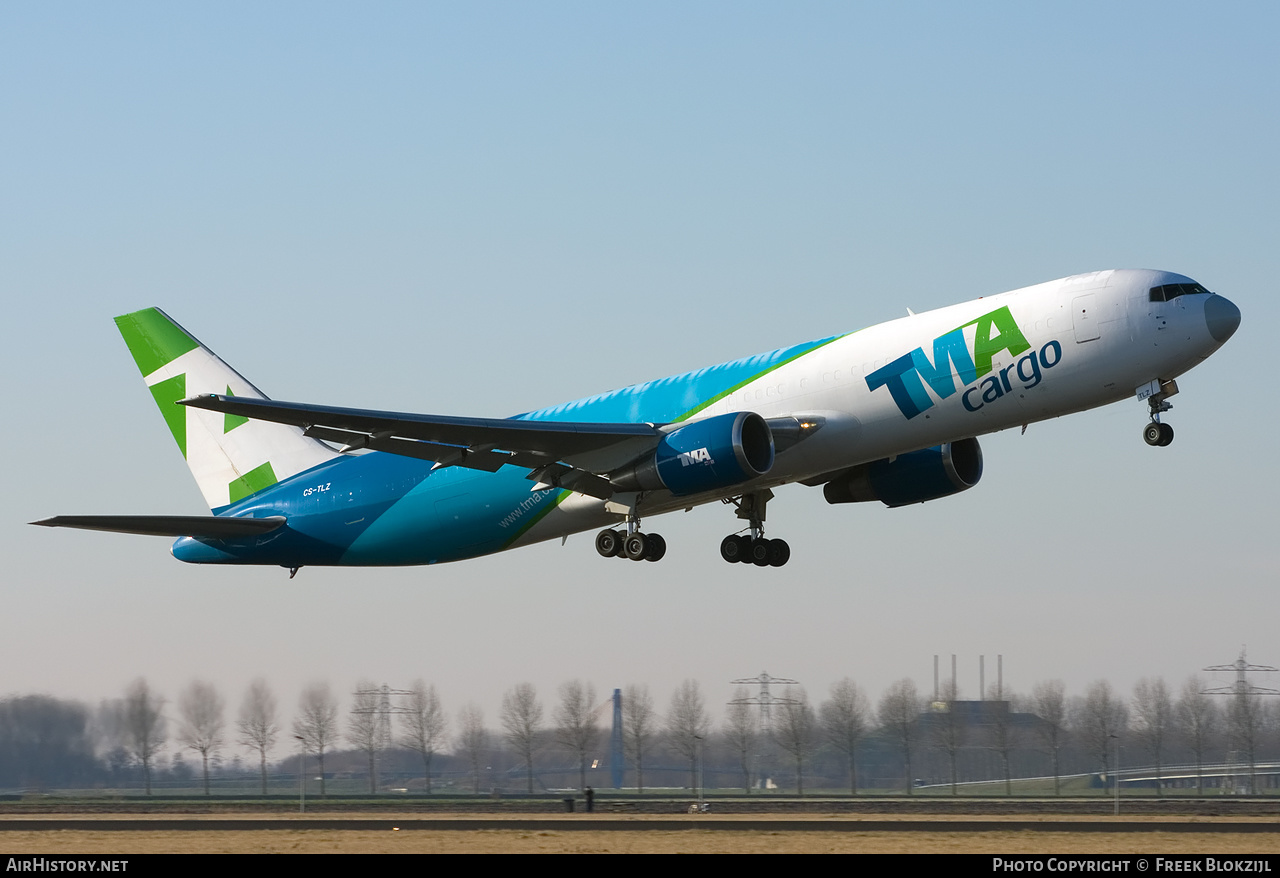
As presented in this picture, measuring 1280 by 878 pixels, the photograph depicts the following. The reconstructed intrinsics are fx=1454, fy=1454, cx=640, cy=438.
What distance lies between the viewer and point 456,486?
38812 millimetres

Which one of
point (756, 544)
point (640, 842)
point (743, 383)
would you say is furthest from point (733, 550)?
point (640, 842)

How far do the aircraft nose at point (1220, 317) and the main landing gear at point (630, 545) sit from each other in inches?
545

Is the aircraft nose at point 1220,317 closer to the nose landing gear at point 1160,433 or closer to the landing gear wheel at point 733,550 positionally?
the nose landing gear at point 1160,433

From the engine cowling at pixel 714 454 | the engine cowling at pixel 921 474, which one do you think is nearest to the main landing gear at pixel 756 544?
the engine cowling at pixel 921 474

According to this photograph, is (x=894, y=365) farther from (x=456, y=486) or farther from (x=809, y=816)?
(x=809, y=816)

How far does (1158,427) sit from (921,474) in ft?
24.6

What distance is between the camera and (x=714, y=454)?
109ft

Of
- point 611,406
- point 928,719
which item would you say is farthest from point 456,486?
point 928,719

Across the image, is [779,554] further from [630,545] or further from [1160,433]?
[1160,433]

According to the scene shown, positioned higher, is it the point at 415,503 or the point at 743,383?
the point at 743,383

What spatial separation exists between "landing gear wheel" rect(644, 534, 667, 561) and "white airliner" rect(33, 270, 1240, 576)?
0.05 meters

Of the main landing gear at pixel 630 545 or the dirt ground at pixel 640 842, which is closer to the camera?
the dirt ground at pixel 640 842

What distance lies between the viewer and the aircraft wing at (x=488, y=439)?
108ft

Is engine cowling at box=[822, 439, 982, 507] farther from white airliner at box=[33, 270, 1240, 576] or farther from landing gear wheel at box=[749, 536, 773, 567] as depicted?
landing gear wheel at box=[749, 536, 773, 567]
